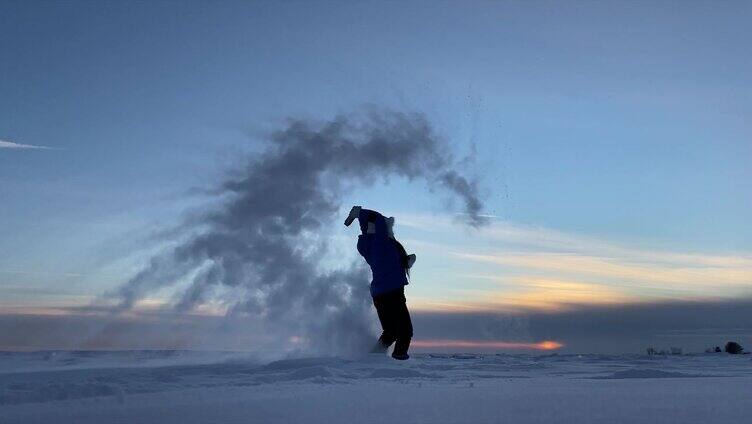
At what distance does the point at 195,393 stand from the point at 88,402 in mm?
732

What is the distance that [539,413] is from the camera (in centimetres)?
388

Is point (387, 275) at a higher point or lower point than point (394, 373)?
higher

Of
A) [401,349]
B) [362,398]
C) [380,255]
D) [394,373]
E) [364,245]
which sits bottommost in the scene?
[362,398]

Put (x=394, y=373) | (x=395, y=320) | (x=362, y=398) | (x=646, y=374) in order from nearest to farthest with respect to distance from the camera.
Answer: (x=362, y=398) → (x=394, y=373) → (x=646, y=374) → (x=395, y=320)

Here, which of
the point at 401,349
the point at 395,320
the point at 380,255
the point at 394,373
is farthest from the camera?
the point at 380,255

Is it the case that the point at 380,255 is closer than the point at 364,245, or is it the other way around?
the point at 380,255

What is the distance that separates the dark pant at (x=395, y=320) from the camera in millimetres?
10875

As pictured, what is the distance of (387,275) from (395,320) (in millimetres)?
733

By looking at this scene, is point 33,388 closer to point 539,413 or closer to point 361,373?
point 361,373

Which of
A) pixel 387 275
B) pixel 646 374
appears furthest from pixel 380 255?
pixel 646 374

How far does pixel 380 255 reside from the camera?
434 inches

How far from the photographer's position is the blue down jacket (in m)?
11.0

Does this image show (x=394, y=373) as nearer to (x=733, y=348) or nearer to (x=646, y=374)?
(x=646, y=374)

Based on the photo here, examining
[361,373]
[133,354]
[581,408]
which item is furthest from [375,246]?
[581,408]
